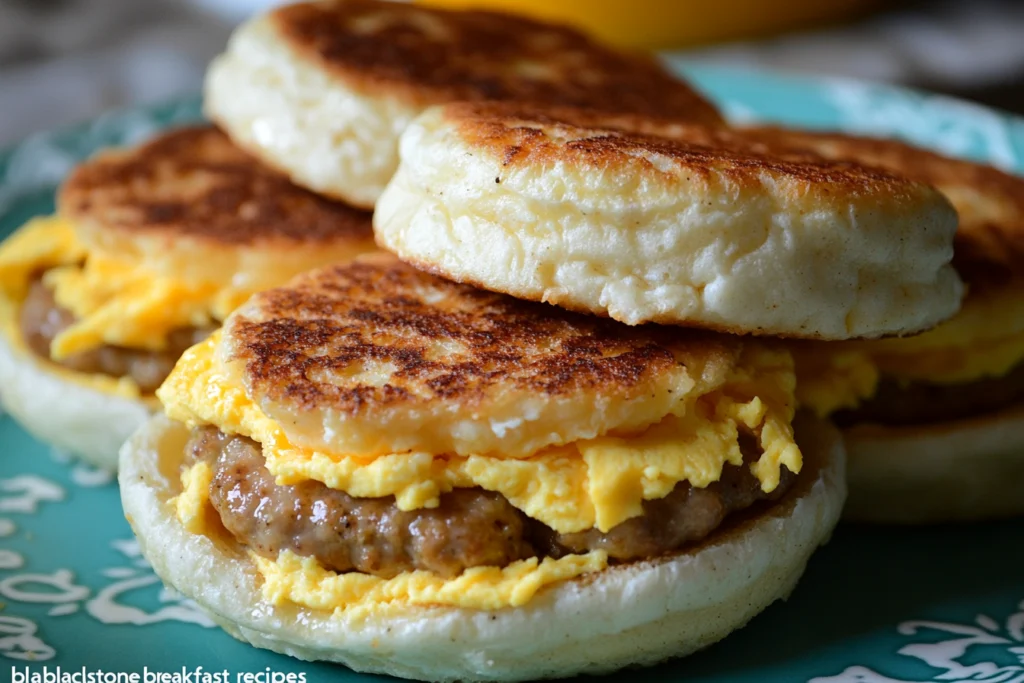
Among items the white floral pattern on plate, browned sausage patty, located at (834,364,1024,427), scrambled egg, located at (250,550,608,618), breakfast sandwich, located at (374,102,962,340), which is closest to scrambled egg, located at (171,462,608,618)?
scrambled egg, located at (250,550,608,618)

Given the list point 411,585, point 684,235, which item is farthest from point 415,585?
point 684,235

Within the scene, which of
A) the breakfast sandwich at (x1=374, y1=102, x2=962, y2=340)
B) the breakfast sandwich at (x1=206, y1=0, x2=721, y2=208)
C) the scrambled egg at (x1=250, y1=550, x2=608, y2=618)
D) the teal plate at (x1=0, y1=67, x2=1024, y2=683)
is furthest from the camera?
the breakfast sandwich at (x1=206, y1=0, x2=721, y2=208)

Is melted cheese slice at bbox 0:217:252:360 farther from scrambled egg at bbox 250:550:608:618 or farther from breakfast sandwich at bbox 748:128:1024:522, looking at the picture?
breakfast sandwich at bbox 748:128:1024:522

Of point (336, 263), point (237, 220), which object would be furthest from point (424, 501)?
point (237, 220)

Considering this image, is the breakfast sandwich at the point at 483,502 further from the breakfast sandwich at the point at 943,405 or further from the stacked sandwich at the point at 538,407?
the breakfast sandwich at the point at 943,405

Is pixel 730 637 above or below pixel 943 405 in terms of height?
below

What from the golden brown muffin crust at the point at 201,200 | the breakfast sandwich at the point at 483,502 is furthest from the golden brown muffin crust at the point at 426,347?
the golden brown muffin crust at the point at 201,200

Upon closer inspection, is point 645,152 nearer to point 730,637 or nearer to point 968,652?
point 730,637

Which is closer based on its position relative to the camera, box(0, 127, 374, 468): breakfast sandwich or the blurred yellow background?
A: box(0, 127, 374, 468): breakfast sandwich
